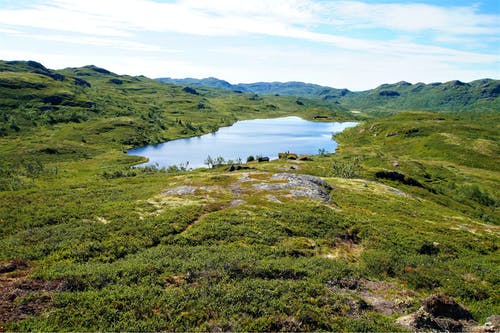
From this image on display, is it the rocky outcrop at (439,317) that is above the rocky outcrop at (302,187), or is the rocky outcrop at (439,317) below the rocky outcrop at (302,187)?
above

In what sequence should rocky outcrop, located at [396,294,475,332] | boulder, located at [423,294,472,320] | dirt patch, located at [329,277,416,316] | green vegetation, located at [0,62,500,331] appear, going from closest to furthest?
green vegetation, located at [0,62,500,331]
rocky outcrop, located at [396,294,475,332]
boulder, located at [423,294,472,320]
dirt patch, located at [329,277,416,316]

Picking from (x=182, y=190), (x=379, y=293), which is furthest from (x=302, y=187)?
(x=379, y=293)

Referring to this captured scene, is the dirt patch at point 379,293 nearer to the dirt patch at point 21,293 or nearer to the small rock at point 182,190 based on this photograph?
the dirt patch at point 21,293

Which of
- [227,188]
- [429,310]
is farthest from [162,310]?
[227,188]

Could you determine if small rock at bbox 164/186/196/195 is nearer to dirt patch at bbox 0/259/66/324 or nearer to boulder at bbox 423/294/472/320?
dirt patch at bbox 0/259/66/324

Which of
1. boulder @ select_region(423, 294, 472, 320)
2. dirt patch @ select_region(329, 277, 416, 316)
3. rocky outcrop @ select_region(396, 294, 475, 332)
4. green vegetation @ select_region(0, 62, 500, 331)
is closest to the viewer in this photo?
green vegetation @ select_region(0, 62, 500, 331)

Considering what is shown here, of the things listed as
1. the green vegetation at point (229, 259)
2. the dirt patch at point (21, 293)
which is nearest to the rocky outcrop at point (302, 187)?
the green vegetation at point (229, 259)

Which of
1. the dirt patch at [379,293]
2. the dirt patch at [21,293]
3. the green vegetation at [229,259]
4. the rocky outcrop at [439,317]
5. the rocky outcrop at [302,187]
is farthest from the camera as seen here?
the rocky outcrop at [302,187]

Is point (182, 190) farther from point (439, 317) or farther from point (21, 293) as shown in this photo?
point (439, 317)

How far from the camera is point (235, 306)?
80.5ft

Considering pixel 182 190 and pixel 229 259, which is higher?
pixel 229 259

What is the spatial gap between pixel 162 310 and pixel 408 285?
24.9 m

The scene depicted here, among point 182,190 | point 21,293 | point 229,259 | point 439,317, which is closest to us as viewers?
point 21,293

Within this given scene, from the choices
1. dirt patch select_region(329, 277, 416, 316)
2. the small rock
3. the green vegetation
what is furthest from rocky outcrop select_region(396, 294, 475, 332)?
the small rock
